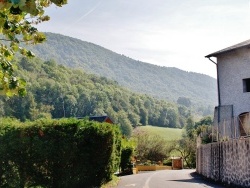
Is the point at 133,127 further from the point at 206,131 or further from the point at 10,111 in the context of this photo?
the point at 206,131

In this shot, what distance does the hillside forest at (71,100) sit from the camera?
332ft

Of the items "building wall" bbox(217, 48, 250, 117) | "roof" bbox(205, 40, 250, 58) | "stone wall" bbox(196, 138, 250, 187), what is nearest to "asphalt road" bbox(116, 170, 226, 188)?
"stone wall" bbox(196, 138, 250, 187)

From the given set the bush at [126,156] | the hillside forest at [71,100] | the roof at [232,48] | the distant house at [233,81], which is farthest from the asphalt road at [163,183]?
the hillside forest at [71,100]

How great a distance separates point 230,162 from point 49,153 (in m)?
8.41

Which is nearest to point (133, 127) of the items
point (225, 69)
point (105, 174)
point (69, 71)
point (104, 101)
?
point (104, 101)

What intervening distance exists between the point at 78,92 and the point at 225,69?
96344mm

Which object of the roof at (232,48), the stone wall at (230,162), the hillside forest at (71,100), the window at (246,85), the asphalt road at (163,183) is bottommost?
the asphalt road at (163,183)

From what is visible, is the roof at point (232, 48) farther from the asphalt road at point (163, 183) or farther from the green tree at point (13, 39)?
the green tree at point (13, 39)

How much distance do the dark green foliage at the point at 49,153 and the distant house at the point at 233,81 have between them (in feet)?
37.9

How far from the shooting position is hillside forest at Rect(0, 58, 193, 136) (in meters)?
101

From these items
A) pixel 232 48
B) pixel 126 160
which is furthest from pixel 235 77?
pixel 126 160

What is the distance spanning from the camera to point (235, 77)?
25828mm

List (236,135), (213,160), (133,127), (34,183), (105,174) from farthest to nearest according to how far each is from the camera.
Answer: (133,127) → (213,160) → (236,135) → (105,174) → (34,183)

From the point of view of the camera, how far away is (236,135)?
18.8 m
